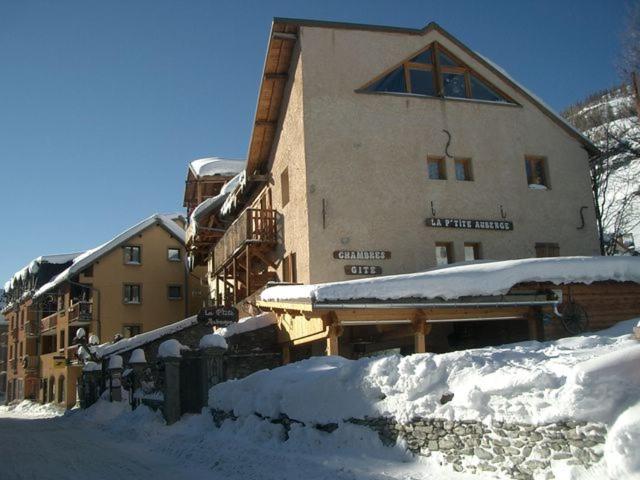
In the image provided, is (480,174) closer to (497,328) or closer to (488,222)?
(488,222)

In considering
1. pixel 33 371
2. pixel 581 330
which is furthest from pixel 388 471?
pixel 33 371

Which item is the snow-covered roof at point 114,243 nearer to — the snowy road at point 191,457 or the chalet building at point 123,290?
the chalet building at point 123,290

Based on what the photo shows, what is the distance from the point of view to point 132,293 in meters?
39.8

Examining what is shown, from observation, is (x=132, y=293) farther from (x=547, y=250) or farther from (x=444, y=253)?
(x=547, y=250)

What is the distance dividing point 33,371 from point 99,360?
23.3 meters

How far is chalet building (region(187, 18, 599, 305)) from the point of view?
785 inches

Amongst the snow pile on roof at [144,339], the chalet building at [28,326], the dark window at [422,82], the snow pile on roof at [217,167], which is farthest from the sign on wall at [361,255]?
the chalet building at [28,326]

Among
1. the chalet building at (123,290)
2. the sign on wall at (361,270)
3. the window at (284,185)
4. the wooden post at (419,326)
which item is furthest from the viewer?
the chalet building at (123,290)

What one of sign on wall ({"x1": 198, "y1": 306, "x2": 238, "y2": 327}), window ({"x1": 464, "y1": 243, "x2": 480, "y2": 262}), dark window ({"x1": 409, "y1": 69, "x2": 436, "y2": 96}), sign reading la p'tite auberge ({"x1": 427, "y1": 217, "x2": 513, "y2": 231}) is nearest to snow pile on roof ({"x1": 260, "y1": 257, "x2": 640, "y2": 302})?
sign on wall ({"x1": 198, "y1": 306, "x2": 238, "y2": 327})

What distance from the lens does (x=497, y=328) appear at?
18.2 m

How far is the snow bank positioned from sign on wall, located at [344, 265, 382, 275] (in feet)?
23.8

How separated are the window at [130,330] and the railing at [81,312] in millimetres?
2117

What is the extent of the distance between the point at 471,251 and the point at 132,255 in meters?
25.4

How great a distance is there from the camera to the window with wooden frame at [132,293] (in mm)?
39375
